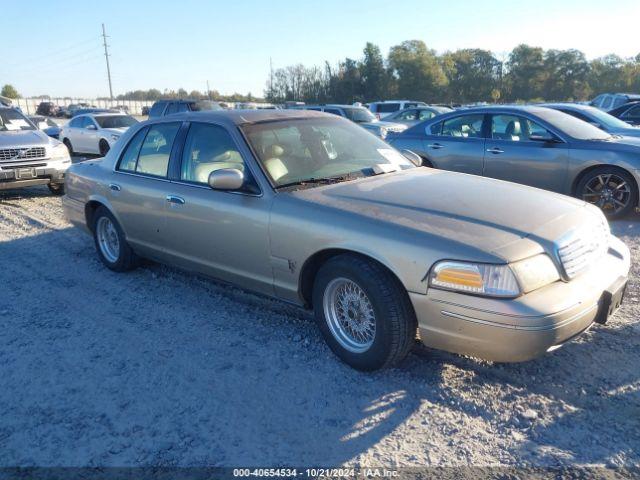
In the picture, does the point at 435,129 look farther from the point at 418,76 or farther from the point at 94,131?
the point at 418,76

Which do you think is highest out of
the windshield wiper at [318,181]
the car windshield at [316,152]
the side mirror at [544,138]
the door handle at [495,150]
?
the car windshield at [316,152]

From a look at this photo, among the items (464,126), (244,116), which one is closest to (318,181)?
(244,116)

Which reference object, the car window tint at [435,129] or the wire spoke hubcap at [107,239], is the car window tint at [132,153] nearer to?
the wire spoke hubcap at [107,239]

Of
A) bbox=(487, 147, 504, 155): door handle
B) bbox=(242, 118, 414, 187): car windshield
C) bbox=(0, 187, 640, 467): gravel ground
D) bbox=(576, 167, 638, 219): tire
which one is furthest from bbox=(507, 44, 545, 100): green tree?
bbox=(0, 187, 640, 467): gravel ground

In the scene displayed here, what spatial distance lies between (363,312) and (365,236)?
50 centimetres

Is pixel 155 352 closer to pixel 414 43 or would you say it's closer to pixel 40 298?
pixel 40 298

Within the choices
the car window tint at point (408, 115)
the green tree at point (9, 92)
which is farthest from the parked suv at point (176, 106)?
the green tree at point (9, 92)

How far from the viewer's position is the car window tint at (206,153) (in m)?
4.11

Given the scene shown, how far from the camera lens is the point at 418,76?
71.9 m

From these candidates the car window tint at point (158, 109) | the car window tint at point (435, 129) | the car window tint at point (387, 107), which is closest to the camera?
the car window tint at point (435, 129)

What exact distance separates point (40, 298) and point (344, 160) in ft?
9.94

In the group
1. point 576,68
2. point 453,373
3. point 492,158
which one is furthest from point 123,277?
point 576,68

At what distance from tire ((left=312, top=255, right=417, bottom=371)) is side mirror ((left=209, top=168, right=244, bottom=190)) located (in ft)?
2.86

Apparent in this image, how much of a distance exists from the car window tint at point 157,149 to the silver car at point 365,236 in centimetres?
2
